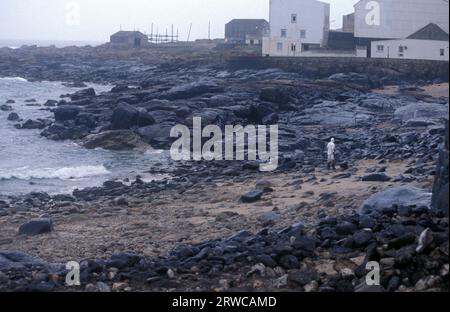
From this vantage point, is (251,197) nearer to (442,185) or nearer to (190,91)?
(442,185)

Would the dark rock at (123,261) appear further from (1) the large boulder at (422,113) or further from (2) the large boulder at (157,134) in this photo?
(1) the large boulder at (422,113)

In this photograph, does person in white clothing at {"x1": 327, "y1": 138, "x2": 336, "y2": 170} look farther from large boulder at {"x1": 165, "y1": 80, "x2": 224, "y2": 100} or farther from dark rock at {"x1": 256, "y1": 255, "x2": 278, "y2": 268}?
large boulder at {"x1": 165, "y1": 80, "x2": 224, "y2": 100}

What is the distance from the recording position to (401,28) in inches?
2037

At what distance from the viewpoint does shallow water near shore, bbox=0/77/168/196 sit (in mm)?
20781

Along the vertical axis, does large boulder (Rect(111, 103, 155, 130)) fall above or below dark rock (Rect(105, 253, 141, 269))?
above

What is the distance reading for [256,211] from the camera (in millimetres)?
13891

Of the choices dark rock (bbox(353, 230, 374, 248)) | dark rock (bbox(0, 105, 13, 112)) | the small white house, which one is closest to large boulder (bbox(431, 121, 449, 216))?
dark rock (bbox(353, 230, 374, 248))

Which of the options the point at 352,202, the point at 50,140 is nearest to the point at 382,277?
the point at 352,202

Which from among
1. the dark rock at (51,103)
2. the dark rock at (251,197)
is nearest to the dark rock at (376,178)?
the dark rock at (251,197)

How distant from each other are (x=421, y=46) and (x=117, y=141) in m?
30.7

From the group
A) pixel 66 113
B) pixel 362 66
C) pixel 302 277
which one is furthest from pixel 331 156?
pixel 362 66

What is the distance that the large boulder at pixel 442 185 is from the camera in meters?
7.60
